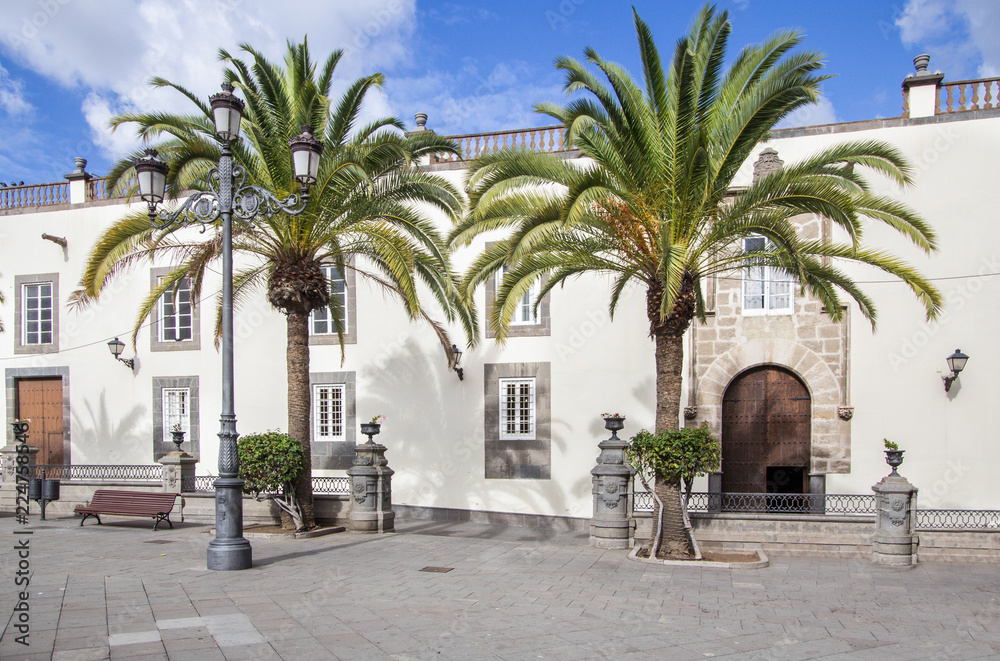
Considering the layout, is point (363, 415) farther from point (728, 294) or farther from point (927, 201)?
point (927, 201)

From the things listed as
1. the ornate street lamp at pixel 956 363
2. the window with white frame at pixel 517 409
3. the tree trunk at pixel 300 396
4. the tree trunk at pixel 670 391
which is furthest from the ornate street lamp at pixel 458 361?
the ornate street lamp at pixel 956 363

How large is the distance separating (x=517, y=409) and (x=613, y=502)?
5.15 meters

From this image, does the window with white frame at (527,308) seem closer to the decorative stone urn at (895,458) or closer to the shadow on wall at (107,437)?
the decorative stone urn at (895,458)

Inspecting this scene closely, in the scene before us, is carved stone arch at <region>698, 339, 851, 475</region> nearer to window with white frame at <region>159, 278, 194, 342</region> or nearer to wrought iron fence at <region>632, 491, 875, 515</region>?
wrought iron fence at <region>632, 491, 875, 515</region>

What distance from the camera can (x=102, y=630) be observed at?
274 inches

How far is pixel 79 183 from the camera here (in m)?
20.7

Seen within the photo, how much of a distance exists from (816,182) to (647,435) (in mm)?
4170

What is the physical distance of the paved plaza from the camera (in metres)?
6.77

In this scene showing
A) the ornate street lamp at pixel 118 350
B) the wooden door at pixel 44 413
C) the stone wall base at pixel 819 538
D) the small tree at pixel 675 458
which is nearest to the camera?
the small tree at pixel 675 458

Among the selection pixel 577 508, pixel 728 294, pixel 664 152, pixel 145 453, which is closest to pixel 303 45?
pixel 664 152

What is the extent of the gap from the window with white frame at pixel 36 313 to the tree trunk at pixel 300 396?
420 inches

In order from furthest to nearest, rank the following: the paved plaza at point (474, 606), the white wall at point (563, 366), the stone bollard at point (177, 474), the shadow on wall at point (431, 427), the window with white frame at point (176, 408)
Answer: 1. the window with white frame at point (176, 408)
2. the shadow on wall at point (431, 427)
3. the stone bollard at point (177, 474)
4. the white wall at point (563, 366)
5. the paved plaza at point (474, 606)

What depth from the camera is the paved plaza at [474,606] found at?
267 inches

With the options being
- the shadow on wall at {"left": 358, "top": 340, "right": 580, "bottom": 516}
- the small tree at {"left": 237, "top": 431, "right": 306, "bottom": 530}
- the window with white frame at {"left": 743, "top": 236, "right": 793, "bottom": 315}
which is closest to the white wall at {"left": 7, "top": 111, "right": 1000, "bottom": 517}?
the shadow on wall at {"left": 358, "top": 340, "right": 580, "bottom": 516}
